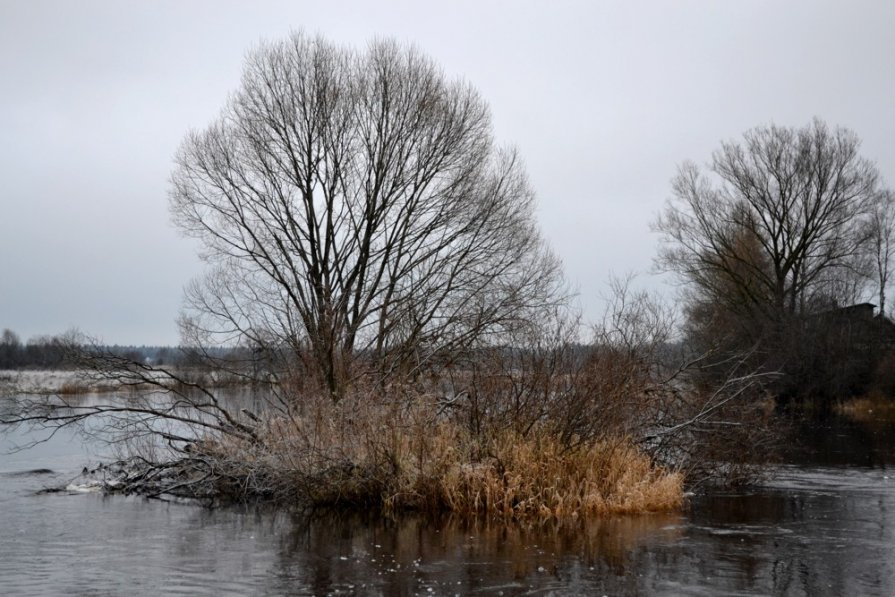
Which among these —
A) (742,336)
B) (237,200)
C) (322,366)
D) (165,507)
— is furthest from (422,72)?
(742,336)

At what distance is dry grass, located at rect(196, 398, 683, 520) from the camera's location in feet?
49.7

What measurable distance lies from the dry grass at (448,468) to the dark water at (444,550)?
24.6 inches

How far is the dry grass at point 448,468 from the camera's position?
15.2 m

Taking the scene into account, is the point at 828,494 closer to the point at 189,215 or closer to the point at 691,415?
the point at 691,415

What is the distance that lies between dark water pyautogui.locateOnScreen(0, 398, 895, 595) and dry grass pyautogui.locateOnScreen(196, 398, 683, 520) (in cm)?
63

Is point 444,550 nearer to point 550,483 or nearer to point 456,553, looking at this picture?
point 456,553

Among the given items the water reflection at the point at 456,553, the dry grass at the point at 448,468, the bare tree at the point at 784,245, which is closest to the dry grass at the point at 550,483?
the dry grass at the point at 448,468

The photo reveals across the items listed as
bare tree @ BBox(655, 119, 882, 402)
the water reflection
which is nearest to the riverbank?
the water reflection

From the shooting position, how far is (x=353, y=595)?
10125mm

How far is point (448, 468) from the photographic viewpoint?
15.5 metres

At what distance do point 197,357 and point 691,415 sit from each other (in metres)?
12.1

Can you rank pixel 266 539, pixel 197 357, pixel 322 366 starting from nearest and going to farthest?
1. pixel 266 539
2. pixel 322 366
3. pixel 197 357

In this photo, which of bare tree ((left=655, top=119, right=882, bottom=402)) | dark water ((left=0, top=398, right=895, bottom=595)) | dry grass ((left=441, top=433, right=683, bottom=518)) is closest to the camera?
dark water ((left=0, top=398, right=895, bottom=595))

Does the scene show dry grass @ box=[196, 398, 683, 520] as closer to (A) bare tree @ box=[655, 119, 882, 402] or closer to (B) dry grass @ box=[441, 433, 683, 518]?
(B) dry grass @ box=[441, 433, 683, 518]
